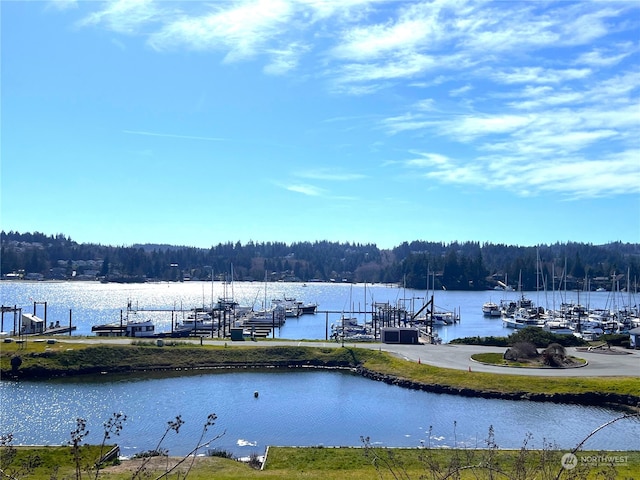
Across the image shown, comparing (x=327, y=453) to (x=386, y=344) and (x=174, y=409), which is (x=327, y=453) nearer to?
(x=174, y=409)

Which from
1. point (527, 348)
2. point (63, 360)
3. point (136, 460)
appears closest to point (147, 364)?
point (63, 360)

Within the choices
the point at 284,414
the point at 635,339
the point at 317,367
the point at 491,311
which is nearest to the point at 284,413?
the point at 284,414

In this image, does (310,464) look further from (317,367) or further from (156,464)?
(317,367)

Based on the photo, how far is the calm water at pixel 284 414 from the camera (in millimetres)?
28750

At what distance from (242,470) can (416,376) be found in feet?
72.2

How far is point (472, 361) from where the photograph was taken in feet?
148

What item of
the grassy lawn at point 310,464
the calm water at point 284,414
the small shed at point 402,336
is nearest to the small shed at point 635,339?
the small shed at point 402,336

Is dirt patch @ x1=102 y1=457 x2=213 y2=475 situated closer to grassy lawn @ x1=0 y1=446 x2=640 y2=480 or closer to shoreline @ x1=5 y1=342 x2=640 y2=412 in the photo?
grassy lawn @ x1=0 y1=446 x2=640 y2=480

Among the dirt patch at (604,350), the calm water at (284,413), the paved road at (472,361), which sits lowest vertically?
the calm water at (284,413)

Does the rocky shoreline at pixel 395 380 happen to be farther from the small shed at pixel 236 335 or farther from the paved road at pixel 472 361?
the small shed at pixel 236 335

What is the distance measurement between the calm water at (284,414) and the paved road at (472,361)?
594cm

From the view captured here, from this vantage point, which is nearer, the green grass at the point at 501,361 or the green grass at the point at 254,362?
the green grass at the point at 254,362

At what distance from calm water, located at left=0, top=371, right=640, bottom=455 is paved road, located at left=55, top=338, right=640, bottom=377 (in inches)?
234

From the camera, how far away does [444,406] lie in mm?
35438
